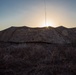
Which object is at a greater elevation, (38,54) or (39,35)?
(39,35)

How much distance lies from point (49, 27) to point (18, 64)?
9.32 metres

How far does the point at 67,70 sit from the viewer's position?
297 inches

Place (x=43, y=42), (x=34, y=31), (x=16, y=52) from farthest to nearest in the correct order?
1. (x=34, y=31)
2. (x=43, y=42)
3. (x=16, y=52)

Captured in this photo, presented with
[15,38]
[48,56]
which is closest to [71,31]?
[15,38]

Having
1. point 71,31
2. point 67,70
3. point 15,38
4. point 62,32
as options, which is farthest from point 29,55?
point 71,31

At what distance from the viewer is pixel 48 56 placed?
10.3 meters

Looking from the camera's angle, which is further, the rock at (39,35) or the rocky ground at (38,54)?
the rock at (39,35)

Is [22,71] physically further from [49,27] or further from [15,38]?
[49,27]

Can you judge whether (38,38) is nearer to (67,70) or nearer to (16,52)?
(16,52)

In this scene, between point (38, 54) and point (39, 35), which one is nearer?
point (38, 54)

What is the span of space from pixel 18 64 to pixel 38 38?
5.92m

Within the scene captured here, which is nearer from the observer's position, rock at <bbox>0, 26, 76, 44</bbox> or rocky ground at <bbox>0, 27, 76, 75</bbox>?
rocky ground at <bbox>0, 27, 76, 75</bbox>

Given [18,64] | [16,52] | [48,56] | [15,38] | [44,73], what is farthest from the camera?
[15,38]

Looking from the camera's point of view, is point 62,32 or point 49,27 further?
point 49,27
